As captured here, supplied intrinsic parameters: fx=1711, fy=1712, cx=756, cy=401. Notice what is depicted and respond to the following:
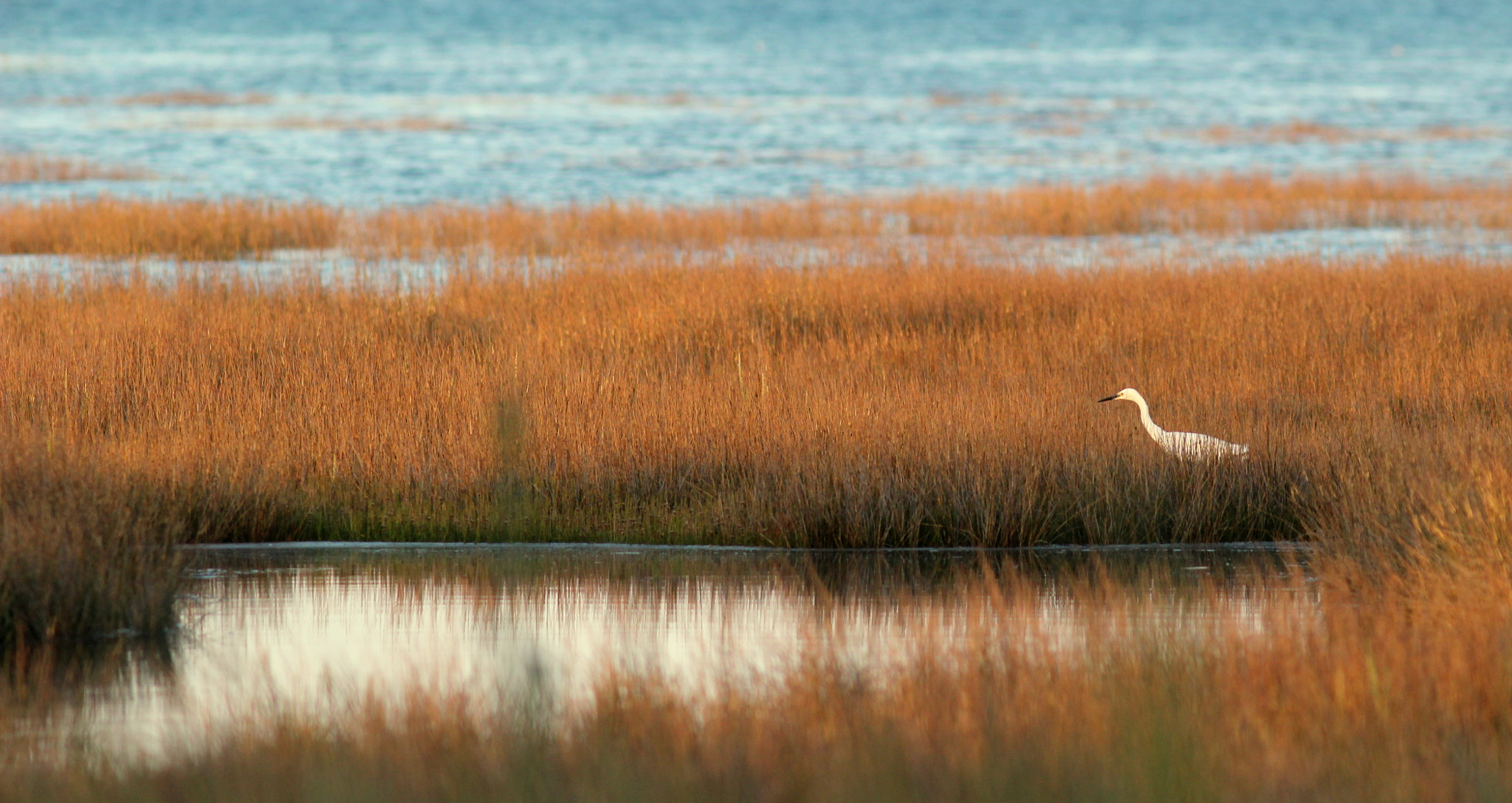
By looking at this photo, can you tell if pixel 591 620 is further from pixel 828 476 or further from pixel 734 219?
pixel 734 219

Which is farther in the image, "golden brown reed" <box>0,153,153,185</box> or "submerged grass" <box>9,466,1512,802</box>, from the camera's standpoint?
"golden brown reed" <box>0,153,153,185</box>

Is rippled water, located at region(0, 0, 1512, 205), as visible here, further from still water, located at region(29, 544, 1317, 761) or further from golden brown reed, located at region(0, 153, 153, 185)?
still water, located at region(29, 544, 1317, 761)

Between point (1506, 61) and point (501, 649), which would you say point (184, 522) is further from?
point (1506, 61)

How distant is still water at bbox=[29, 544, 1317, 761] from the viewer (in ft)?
19.2

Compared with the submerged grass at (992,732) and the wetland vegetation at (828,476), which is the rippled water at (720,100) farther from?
the submerged grass at (992,732)

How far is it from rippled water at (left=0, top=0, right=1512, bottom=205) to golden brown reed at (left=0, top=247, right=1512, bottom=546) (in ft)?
42.8

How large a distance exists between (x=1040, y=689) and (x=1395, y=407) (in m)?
6.38

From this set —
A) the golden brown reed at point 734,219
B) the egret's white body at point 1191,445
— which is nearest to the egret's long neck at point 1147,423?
the egret's white body at point 1191,445

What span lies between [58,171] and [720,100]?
24.3 metres

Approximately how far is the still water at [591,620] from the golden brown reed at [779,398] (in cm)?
32

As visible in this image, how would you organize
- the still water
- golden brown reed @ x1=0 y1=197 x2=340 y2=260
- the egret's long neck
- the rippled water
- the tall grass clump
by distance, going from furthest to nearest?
1. the rippled water
2. golden brown reed @ x1=0 y1=197 x2=340 y2=260
3. the egret's long neck
4. the tall grass clump
5. the still water

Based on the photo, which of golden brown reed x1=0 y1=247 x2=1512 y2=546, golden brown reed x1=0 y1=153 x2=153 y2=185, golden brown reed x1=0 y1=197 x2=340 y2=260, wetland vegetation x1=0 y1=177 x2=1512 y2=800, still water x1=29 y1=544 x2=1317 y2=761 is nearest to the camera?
wetland vegetation x1=0 y1=177 x2=1512 y2=800

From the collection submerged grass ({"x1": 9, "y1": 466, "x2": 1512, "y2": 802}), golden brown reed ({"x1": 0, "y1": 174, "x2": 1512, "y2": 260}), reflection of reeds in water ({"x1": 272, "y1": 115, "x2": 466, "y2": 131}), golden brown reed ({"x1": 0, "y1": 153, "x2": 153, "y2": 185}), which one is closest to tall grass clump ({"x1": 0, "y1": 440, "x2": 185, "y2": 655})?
submerged grass ({"x1": 9, "y1": 466, "x2": 1512, "y2": 802})

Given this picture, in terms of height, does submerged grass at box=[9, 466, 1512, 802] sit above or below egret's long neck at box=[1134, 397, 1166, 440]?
below
